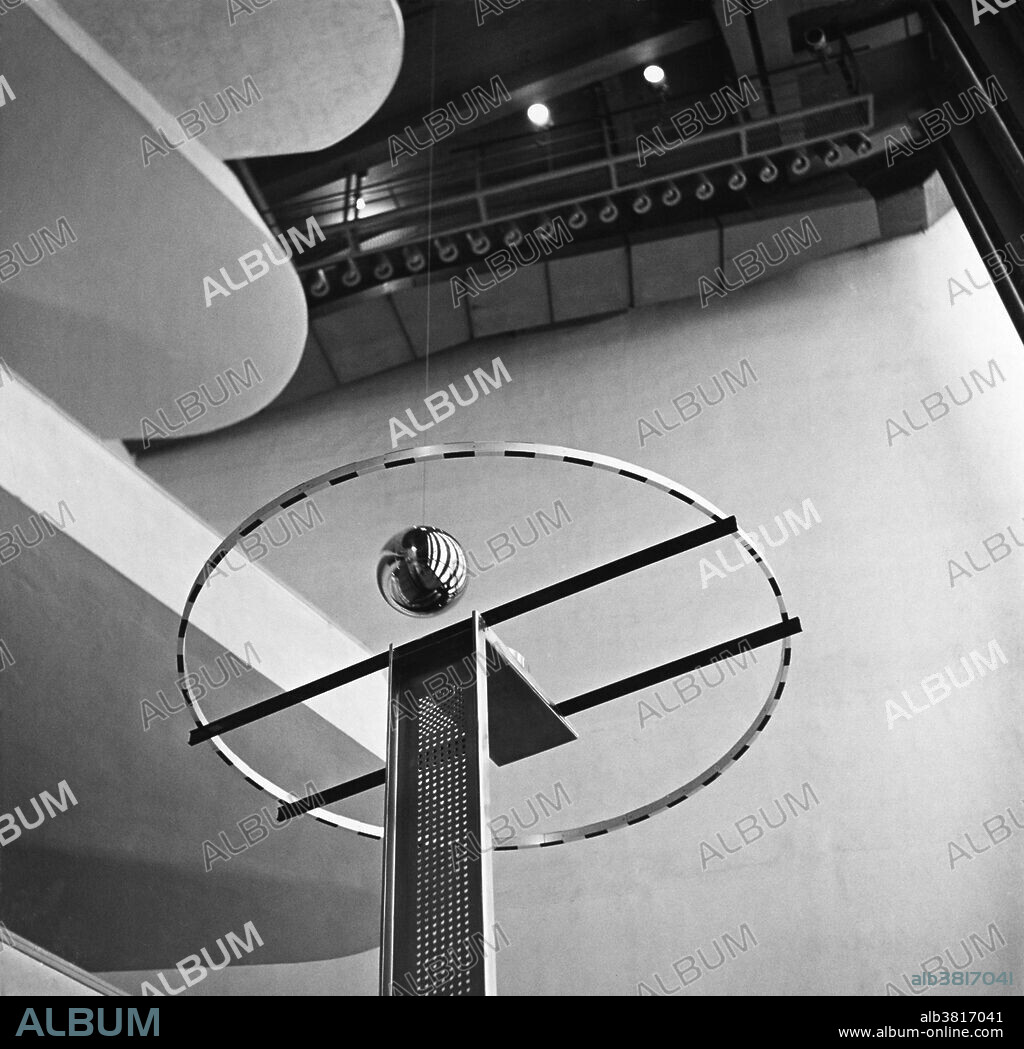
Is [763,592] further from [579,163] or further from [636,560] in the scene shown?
[636,560]

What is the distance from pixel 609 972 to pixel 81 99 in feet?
25.0

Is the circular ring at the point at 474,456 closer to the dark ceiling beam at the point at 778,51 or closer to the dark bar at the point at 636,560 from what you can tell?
the dark bar at the point at 636,560

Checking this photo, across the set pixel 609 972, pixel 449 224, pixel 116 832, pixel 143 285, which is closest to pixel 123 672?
pixel 116 832

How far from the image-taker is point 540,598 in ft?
14.5

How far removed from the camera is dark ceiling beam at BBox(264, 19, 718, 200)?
36.8 ft

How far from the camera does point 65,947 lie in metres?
9.29

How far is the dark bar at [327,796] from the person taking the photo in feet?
16.7

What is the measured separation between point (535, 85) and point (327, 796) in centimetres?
863

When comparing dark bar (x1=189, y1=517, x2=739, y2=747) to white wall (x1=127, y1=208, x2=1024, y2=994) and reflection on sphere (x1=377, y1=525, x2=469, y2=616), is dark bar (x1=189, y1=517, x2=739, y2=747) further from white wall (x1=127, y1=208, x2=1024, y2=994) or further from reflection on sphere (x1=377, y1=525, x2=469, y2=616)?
white wall (x1=127, y1=208, x2=1024, y2=994)

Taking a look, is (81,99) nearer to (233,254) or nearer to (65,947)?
(233,254)

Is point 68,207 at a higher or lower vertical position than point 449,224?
lower

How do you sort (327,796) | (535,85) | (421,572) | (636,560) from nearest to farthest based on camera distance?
(636,560)
(421,572)
(327,796)
(535,85)

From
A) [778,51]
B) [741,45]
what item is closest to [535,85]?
[741,45]

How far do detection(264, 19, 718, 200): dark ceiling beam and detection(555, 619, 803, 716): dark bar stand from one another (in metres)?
8.23
